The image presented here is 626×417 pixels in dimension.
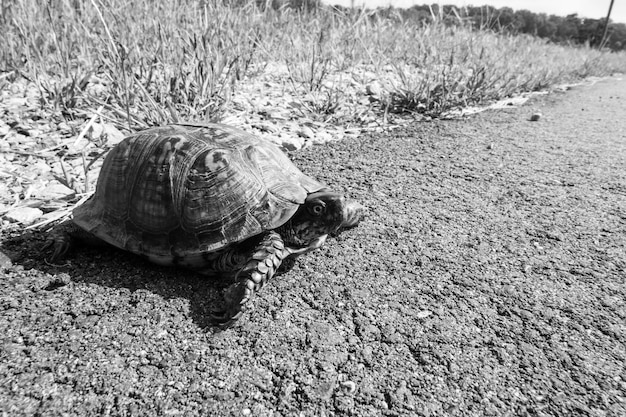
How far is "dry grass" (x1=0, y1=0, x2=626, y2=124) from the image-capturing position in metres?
3.14

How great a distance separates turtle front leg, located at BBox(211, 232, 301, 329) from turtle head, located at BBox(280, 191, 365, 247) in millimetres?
134

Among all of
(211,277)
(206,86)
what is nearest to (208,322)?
(211,277)

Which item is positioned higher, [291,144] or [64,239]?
[291,144]

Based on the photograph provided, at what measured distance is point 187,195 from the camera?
1811mm

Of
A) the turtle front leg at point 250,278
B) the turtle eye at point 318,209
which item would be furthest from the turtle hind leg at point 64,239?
the turtle eye at point 318,209

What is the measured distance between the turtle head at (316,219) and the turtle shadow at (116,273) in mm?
135

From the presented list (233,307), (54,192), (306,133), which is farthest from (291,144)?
(233,307)

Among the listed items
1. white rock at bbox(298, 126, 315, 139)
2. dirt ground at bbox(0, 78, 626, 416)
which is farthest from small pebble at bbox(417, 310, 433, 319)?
white rock at bbox(298, 126, 315, 139)

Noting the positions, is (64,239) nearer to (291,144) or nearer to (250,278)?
(250,278)

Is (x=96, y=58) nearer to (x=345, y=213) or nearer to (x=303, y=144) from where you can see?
(x=303, y=144)

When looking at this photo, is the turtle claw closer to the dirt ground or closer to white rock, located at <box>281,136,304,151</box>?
the dirt ground

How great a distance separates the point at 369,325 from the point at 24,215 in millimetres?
1894

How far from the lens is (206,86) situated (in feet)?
10.8

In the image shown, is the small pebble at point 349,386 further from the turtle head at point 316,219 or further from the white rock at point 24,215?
the white rock at point 24,215
